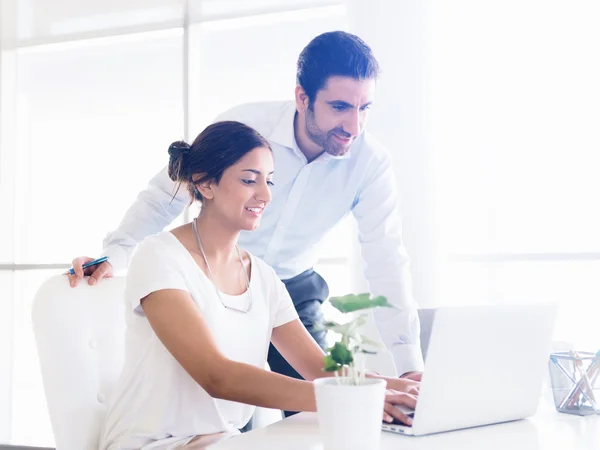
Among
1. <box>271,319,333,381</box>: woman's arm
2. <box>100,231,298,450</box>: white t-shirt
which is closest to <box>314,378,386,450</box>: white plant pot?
<box>100,231,298,450</box>: white t-shirt

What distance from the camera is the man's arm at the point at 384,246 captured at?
2094 mm

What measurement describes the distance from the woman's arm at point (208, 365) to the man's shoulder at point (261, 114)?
990 mm

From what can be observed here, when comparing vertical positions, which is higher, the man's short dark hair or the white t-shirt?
the man's short dark hair

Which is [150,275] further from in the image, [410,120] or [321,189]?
[410,120]

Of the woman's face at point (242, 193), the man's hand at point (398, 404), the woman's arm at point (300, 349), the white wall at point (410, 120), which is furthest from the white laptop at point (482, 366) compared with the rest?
the white wall at point (410, 120)

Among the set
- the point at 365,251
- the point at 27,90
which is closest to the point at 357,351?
the point at 365,251

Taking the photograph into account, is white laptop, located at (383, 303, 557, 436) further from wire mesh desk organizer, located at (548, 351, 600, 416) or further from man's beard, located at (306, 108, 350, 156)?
man's beard, located at (306, 108, 350, 156)

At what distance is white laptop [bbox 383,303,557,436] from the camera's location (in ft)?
3.54

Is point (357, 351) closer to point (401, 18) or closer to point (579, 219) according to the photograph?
point (401, 18)

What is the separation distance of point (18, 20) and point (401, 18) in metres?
2.30

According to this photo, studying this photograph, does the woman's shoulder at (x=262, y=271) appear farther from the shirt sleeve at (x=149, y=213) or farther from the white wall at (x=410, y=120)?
the white wall at (x=410, y=120)

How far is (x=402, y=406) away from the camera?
3.95ft

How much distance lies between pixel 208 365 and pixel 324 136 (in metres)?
1.01

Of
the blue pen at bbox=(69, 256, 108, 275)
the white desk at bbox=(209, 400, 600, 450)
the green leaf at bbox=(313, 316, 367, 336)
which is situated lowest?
the white desk at bbox=(209, 400, 600, 450)
